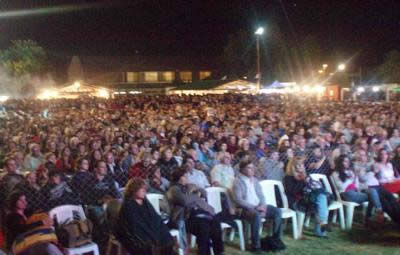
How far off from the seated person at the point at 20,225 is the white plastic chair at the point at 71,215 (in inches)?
19.5

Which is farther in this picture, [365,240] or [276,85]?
[276,85]

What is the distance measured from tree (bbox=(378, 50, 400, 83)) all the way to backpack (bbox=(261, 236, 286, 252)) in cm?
4541

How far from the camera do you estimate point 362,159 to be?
802cm

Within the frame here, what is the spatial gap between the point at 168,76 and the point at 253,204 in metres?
56.6

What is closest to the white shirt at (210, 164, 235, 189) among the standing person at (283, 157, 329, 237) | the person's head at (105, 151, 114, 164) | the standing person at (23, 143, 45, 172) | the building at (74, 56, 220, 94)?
the standing person at (283, 157, 329, 237)

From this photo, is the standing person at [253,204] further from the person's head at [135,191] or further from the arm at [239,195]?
the person's head at [135,191]

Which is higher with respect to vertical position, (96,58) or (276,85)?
(96,58)

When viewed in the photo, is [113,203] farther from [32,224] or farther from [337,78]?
[337,78]

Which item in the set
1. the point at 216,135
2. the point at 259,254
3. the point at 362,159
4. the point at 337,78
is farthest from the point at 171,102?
the point at 337,78

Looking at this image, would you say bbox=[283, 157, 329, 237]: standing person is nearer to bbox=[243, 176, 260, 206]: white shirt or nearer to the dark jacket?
bbox=[243, 176, 260, 206]: white shirt

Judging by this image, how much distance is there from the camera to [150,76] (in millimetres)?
61469

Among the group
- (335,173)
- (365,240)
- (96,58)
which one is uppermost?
(96,58)

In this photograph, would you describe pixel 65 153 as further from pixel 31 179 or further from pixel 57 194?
pixel 57 194

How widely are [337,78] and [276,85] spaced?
53.0ft
